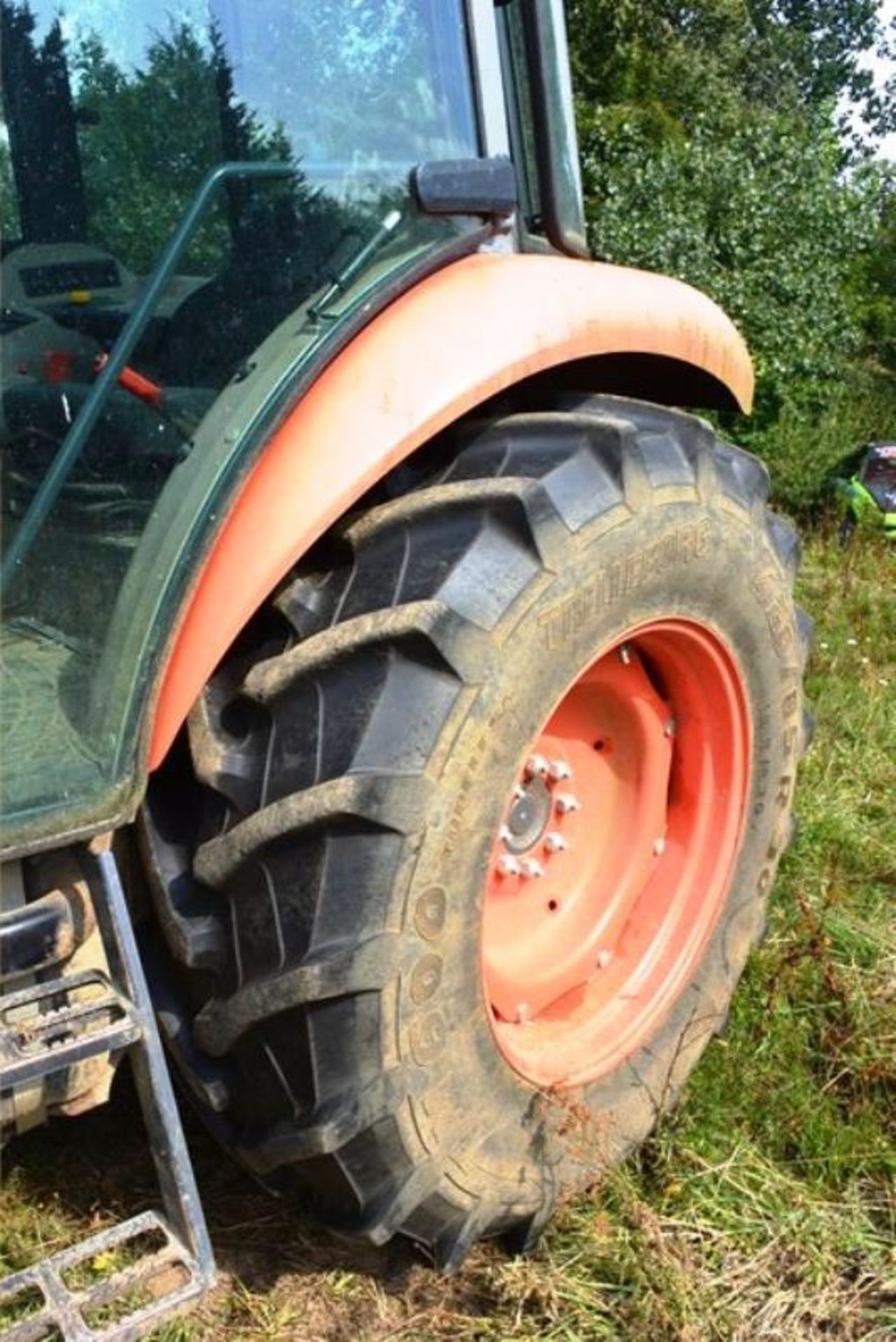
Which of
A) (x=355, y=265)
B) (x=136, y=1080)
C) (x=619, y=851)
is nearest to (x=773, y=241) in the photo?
(x=619, y=851)

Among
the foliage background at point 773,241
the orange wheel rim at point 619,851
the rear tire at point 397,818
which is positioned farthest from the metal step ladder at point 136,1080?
the foliage background at point 773,241

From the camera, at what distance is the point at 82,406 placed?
1536 mm

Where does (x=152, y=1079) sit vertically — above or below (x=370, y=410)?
below

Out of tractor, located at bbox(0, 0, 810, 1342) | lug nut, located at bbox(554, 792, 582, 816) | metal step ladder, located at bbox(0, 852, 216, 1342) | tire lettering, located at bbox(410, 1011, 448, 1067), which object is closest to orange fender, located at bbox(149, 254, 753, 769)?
tractor, located at bbox(0, 0, 810, 1342)

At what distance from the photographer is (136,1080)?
169cm

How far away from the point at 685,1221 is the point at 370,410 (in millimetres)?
1240

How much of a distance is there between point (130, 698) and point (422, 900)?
416 mm

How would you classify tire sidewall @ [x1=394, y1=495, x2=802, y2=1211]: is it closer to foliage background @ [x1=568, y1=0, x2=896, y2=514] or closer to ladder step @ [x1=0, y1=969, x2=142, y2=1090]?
ladder step @ [x1=0, y1=969, x2=142, y2=1090]

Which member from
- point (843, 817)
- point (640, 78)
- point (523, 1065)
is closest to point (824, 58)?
point (640, 78)

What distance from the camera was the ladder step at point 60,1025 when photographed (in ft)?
5.11

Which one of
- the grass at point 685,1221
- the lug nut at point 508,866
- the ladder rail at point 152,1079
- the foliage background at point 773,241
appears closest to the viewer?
the ladder rail at point 152,1079

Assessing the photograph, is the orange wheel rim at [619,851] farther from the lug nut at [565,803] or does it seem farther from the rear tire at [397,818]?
the rear tire at [397,818]

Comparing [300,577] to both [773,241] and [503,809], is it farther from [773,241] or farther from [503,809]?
[773,241]

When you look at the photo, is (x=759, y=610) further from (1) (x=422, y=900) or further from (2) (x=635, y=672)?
(1) (x=422, y=900)
